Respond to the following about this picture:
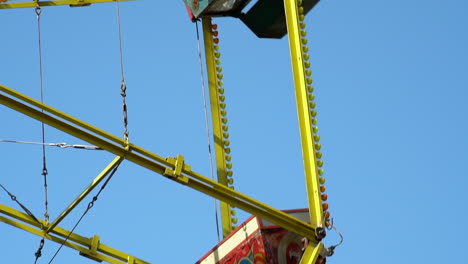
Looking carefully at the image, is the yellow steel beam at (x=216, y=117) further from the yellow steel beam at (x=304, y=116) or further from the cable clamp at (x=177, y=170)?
the cable clamp at (x=177, y=170)

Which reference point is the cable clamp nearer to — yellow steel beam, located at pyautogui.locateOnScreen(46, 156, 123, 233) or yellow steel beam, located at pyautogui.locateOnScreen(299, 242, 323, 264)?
yellow steel beam, located at pyautogui.locateOnScreen(46, 156, 123, 233)

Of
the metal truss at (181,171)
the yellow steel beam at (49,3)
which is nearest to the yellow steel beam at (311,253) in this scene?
the metal truss at (181,171)

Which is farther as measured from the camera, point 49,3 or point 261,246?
point 49,3

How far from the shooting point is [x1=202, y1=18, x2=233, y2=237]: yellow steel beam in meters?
22.9

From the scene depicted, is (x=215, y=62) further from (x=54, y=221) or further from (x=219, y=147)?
(x=54, y=221)

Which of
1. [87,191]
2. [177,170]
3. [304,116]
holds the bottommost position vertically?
[87,191]

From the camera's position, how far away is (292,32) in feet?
72.0

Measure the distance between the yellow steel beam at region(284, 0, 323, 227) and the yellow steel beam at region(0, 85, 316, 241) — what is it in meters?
0.53

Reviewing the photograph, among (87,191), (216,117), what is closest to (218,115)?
(216,117)

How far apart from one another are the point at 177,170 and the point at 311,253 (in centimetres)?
231

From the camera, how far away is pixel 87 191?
2050cm

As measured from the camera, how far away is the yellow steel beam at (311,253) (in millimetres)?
20469

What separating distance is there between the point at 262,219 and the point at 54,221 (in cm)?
287

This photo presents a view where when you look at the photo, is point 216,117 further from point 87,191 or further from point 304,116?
point 87,191
